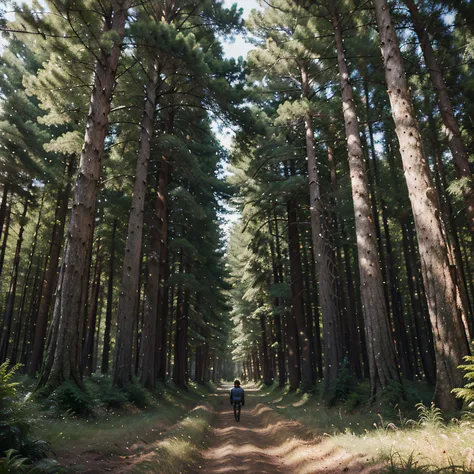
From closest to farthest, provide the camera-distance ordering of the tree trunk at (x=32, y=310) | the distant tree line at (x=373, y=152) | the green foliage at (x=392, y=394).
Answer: the distant tree line at (x=373, y=152), the green foliage at (x=392, y=394), the tree trunk at (x=32, y=310)

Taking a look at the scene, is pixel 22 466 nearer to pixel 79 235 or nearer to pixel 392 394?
pixel 79 235

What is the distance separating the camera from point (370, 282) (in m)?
9.95

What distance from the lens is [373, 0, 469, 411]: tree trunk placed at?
657 cm

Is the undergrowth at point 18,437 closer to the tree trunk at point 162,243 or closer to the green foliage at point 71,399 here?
the green foliage at point 71,399

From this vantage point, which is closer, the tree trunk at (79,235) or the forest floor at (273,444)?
the forest floor at (273,444)

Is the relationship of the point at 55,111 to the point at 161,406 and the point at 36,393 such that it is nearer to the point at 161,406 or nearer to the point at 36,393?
the point at 36,393

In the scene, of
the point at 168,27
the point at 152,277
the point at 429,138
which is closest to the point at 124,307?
the point at 152,277

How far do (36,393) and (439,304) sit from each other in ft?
31.6

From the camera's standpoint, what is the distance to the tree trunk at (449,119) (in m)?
11.1

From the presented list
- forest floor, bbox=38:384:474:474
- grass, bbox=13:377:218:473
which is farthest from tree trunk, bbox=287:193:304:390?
grass, bbox=13:377:218:473

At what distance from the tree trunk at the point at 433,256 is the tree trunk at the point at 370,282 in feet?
7.75

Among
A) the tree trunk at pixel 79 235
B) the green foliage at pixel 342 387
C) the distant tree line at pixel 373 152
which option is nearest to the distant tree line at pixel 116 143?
the tree trunk at pixel 79 235

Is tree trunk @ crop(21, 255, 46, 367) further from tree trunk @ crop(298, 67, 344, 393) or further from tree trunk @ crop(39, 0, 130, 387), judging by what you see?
tree trunk @ crop(298, 67, 344, 393)

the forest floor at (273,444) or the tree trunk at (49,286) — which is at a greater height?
the tree trunk at (49,286)
